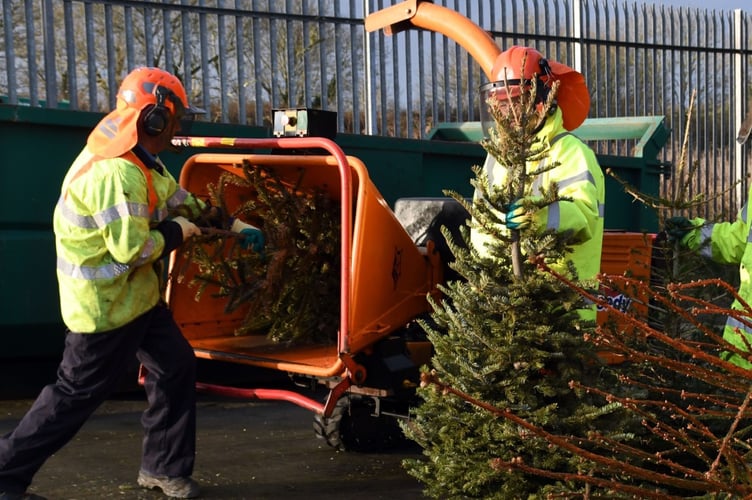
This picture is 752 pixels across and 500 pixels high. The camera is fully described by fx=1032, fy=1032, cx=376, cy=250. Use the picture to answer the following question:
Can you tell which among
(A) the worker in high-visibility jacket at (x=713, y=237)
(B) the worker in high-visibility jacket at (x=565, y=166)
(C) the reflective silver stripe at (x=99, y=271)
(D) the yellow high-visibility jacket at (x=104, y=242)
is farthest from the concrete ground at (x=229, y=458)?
(A) the worker in high-visibility jacket at (x=713, y=237)

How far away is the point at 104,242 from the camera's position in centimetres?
425

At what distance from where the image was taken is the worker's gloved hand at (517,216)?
3.46m

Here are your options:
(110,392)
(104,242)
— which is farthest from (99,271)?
(110,392)

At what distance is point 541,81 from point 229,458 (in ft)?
7.96

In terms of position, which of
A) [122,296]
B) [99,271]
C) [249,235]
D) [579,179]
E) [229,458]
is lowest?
[229,458]

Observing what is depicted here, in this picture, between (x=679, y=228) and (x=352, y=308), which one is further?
(x=352, y=308)

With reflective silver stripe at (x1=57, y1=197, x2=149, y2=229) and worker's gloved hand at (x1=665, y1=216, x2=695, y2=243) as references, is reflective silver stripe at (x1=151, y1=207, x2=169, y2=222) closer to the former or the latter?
reflective silver stripe at (x1=57, y1=197, x2=149, y2=229)

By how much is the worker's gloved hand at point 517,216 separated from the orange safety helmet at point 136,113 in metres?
1.73

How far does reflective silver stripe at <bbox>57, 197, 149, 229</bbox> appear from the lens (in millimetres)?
4145

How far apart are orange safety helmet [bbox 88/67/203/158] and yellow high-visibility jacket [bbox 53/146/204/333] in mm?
63

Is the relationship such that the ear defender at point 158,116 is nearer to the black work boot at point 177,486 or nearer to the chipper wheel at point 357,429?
the black work boot at point 177,486

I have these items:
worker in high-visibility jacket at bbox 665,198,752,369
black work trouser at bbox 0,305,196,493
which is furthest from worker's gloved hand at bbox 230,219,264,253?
worker in high-visibility jacket at bbox 665,198,752,369

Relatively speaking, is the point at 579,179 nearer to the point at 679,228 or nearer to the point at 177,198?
the point at 679,228

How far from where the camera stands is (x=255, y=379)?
22.7ft
